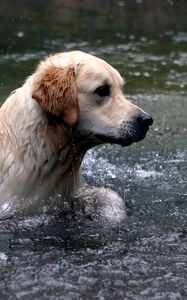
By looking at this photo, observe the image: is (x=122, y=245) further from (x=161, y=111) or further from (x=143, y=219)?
(x=161, y=111)

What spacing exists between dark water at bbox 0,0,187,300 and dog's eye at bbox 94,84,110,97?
111 centimetres

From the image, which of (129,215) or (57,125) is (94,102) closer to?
(57,125)

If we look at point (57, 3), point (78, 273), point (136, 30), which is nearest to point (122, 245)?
point (78, 273)

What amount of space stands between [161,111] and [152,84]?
1576 mm

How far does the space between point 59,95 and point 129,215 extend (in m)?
1.37

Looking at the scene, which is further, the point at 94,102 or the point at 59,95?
the point at 94,102

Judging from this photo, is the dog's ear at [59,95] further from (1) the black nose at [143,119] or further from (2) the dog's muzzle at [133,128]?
(1) the black nose at [143,119]

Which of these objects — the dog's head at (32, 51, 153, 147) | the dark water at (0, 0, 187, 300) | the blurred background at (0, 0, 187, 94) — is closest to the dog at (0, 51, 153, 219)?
the dog's head at (32, 51, 153, 147)

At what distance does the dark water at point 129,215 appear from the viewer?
5.01 m

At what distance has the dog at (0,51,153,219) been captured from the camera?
231 inches

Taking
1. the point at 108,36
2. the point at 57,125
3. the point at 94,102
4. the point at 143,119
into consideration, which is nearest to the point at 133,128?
the point at 143,119

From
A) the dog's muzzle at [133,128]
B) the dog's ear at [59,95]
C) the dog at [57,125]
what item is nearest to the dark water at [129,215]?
the dog at [57,125]

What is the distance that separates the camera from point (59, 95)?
5719 mm

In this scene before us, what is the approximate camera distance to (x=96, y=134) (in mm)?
5930
